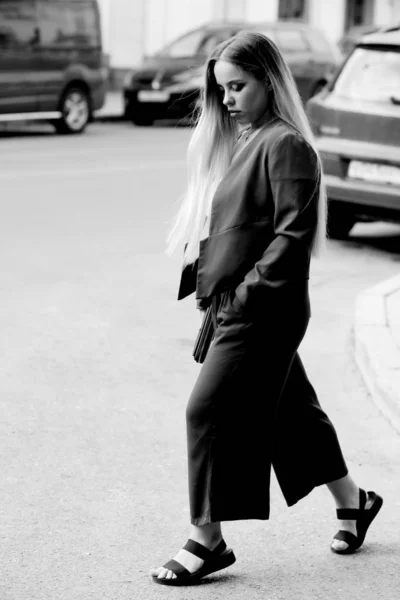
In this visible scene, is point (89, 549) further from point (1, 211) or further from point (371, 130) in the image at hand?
point (1, 211)

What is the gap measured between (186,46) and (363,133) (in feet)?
42.1

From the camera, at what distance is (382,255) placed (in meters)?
9.74

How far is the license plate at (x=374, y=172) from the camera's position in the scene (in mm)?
9438

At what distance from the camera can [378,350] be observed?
6.28 metres

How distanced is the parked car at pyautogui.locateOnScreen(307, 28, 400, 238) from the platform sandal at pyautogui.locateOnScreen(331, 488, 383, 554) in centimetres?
558

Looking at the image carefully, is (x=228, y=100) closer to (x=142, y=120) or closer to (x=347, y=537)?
(x=347, y=537)

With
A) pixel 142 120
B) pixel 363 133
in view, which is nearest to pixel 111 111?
pixel 142 120

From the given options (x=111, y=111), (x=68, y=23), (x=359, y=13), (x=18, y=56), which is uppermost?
(x=68, y=23)

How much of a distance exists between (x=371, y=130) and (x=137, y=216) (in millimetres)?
2462

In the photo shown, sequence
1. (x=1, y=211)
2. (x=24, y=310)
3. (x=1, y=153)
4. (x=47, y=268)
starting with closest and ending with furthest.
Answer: (x=24, y=310), (x=47, y=268), (x=1, y=211), (x=1, y=153)

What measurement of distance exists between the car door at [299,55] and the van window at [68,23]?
5051mm

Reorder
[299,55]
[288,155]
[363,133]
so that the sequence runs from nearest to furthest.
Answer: [288,155]
[363,133]
[299,55]

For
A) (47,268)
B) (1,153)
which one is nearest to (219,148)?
(47,268)

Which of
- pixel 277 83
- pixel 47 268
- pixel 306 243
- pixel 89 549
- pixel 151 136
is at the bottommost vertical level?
pixel 151 136
